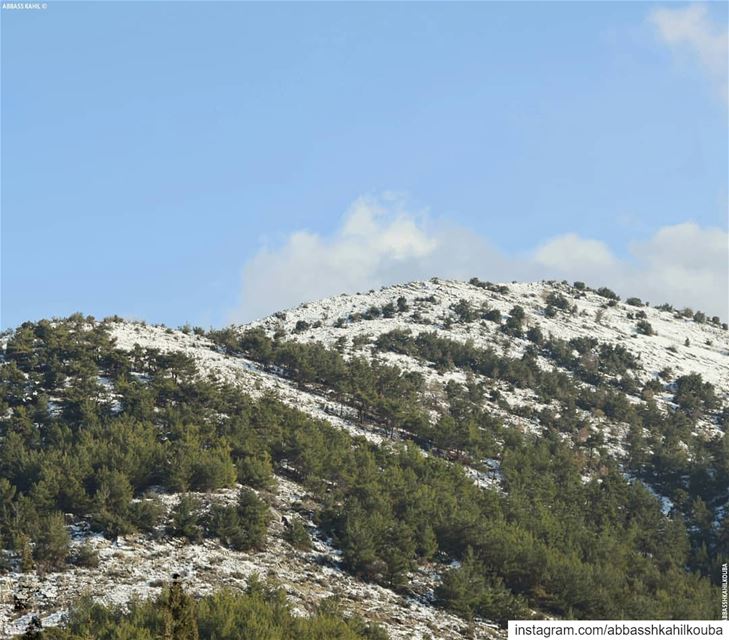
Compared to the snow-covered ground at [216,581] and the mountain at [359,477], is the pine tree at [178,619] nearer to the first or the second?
the mountain at [359,477]

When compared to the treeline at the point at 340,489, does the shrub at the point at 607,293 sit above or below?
above

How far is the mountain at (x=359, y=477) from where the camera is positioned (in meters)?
34.3

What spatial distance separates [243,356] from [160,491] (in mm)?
31755

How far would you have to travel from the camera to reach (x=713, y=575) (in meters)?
47.8

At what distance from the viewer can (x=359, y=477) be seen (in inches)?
1815

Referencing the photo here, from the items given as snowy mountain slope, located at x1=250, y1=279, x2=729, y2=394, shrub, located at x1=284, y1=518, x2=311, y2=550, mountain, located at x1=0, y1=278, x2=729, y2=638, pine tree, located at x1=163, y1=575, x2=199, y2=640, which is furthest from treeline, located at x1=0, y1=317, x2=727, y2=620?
snowy mountain slope, located at x1=250, y1=279, x2=729, y2=394

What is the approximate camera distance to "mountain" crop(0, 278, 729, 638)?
3428 cm

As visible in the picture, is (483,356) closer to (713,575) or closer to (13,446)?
(713,575)

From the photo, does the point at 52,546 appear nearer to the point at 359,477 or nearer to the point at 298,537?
the point at 298,537

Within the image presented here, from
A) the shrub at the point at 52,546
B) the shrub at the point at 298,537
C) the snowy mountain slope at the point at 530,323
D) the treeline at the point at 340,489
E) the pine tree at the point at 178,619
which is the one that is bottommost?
the pine tree at the point at 178,619

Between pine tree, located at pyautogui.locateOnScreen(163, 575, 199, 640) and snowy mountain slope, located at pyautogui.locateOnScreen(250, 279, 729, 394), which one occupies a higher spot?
snowy mountain slope, located at pyautogui.locateOnScreen(250, 279, 729, 394)

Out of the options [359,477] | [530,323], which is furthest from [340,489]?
[530,323]

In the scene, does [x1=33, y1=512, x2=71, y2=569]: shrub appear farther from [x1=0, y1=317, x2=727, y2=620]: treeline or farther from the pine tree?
the pine tree

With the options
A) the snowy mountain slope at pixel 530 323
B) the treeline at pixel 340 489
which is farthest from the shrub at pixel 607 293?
the treeline at pixel 340 489
